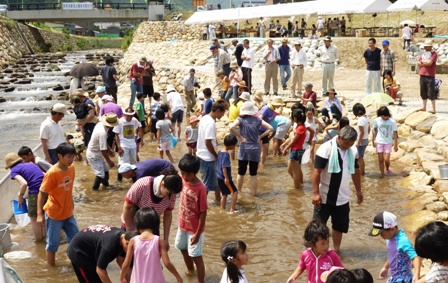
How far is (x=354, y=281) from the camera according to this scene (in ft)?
13.8

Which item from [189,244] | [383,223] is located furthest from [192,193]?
[383,223]

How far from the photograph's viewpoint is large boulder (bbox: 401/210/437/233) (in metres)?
8.70

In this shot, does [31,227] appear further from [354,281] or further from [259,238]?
[354,281]

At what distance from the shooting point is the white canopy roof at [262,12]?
100ft

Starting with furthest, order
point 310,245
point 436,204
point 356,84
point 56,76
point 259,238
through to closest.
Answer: point 56,76 → point 356,84 → point 436,204 → point 259,238 → point 310,245

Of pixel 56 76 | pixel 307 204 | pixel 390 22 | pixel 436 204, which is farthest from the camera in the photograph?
pixel 390 22

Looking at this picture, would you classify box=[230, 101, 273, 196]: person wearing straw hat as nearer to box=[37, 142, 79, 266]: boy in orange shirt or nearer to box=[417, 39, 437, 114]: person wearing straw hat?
box=[37, 142, 79, 266]: boy in orange shirt

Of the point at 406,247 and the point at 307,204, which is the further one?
the point at 307,204

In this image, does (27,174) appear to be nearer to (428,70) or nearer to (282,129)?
(282,129)

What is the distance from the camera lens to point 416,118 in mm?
14188

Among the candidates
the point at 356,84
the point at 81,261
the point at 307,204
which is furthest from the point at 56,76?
the point at 81,261

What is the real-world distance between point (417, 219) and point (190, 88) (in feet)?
36.0

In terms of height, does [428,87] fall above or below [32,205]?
above

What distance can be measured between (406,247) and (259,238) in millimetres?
3433
